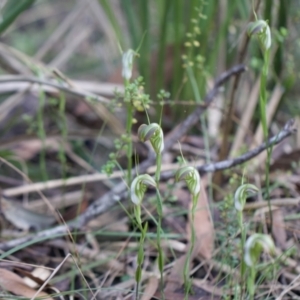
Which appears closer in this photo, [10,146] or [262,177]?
[262,177]

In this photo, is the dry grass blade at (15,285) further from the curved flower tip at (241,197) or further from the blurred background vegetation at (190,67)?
the curved flower tip at (241,197)

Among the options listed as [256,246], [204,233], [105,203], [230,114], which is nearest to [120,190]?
[105,203]

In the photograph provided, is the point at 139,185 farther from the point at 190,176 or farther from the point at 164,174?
the point at 164,174

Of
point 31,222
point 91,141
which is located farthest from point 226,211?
point 91,141

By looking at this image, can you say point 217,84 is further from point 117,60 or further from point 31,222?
point 117,60

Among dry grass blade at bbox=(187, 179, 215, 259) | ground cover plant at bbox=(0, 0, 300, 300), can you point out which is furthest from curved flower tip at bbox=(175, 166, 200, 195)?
dry grass blade at bbox=(187, 179, 215, 259)

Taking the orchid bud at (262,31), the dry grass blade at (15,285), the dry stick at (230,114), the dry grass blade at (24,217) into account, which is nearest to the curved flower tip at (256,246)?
the orchid bud at (262,31)
